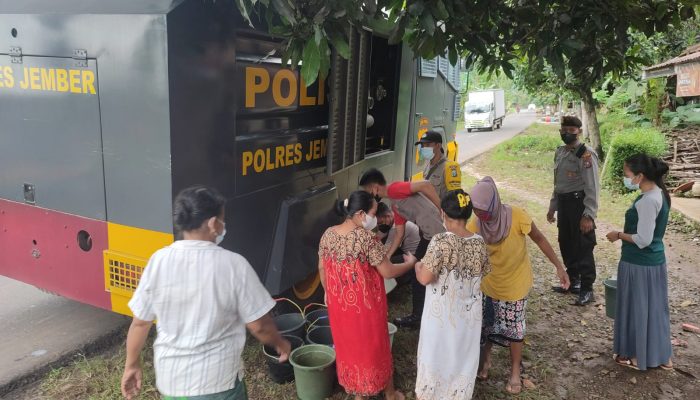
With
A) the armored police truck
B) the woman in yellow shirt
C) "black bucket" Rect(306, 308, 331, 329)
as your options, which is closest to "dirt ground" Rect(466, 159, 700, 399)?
the woman in yellow shirt

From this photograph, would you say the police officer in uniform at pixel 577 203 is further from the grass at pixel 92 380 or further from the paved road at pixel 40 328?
the paved road at pixel 40 328

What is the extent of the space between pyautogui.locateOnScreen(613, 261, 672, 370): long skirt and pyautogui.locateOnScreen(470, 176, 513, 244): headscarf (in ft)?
3.55

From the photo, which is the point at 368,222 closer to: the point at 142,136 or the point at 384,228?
the point at 384,228

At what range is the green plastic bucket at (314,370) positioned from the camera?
289 centimetres

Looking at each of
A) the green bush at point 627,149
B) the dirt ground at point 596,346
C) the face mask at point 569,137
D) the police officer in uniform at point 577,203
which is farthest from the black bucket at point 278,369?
the green bush at point 627,149

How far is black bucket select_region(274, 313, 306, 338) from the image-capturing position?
327 centimetres

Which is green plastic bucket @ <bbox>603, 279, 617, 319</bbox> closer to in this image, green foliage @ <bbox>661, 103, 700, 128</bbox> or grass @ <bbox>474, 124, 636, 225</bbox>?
grass @ <bbox>474, 124, 636, 225</bbox>

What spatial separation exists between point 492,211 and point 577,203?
7.05 feet

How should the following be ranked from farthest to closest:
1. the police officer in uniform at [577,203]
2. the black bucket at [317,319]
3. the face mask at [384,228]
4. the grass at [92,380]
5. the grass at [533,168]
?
the grass at [533,168]
the police officer in uniform at [577,203]
the face mask at [384,228]
the black bucket at [317,319]
the grass at [92,380]

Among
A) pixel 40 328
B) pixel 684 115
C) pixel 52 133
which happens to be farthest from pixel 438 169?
pixel 684 115

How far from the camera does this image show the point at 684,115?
37.8 feet

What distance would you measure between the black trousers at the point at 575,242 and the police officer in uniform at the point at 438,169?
4.15 feet

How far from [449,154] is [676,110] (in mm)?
9131

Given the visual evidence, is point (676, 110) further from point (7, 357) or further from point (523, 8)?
point (7, 357)
